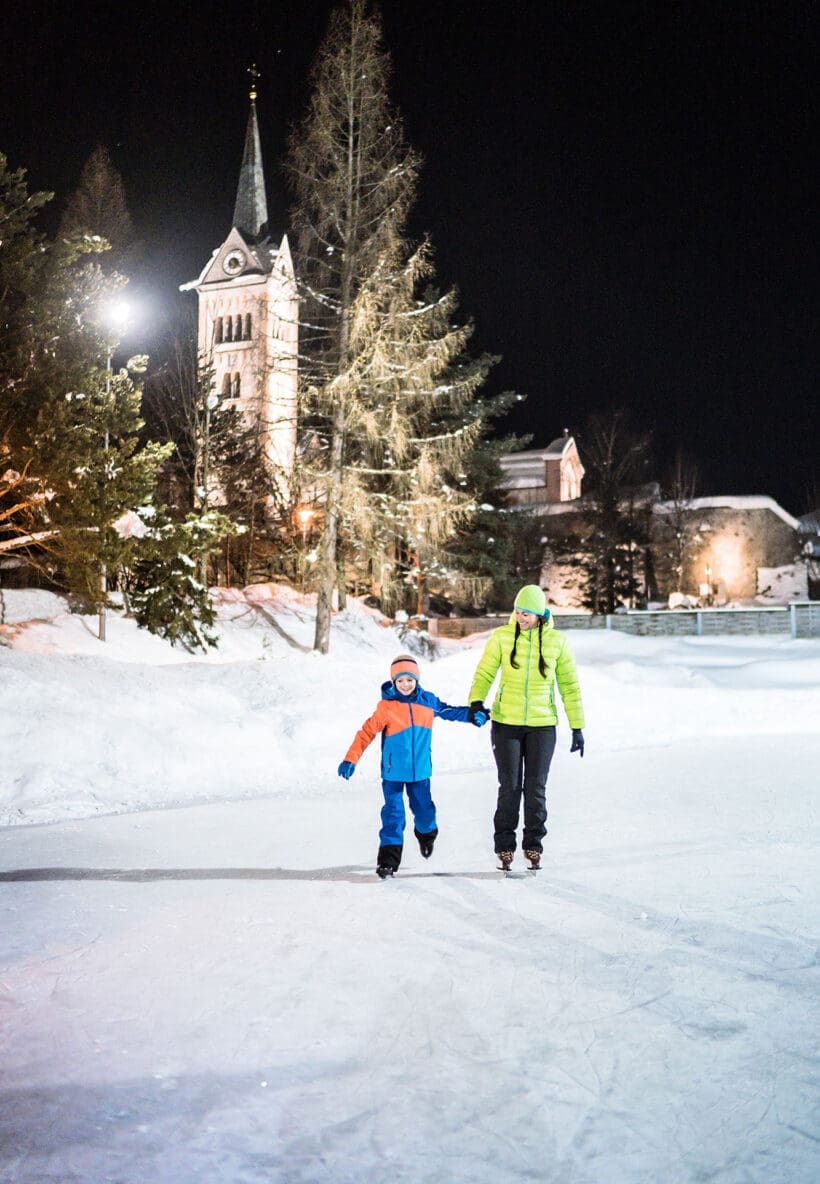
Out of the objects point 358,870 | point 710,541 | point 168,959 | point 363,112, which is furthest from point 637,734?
point 710,541

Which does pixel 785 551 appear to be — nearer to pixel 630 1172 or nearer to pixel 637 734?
pixel 637 734

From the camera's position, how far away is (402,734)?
20.1 feet

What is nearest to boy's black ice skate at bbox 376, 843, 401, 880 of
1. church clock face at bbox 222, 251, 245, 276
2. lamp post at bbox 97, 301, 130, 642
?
lamp post at bbox 97, 301, 130, 642

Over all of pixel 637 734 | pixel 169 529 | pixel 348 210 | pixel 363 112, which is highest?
pixel 363 112

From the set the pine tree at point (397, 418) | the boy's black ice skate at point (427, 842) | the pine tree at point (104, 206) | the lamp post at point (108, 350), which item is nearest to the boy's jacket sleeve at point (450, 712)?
the boy's black ice skate at point (427, 842)

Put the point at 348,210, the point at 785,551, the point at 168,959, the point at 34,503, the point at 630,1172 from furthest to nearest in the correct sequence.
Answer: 1. the point at 785,551
2. the point at 348,210
3. the point at 34,503
4. the point at 168,959
5. the point at 630,1172

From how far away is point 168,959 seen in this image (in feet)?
14.5

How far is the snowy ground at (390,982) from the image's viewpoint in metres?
2.72

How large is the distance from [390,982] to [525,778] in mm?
2440

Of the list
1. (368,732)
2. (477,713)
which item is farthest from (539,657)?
(368,732)

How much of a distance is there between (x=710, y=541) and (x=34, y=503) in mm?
40554

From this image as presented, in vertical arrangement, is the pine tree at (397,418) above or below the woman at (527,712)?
above

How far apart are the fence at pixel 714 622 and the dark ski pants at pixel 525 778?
26039 mm

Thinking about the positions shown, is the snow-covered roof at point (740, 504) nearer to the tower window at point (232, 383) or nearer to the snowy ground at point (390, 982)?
the tower window at point (232, 383)
